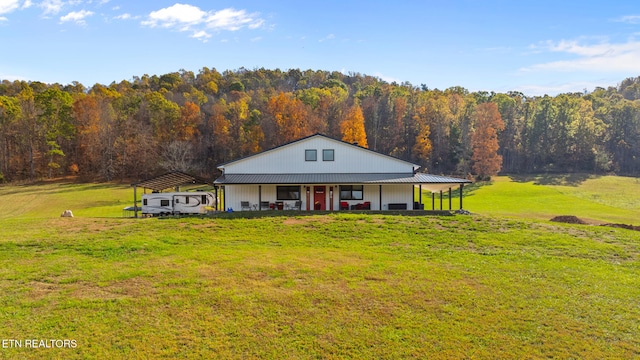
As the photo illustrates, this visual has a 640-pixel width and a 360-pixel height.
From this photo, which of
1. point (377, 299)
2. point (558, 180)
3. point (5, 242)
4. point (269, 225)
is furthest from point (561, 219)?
point (558, 180)

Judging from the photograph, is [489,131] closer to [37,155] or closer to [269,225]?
[269,225]

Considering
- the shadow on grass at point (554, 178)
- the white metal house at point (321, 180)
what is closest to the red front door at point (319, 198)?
the white metal house at point (321, 180)

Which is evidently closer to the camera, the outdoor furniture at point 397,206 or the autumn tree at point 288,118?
the outdoor furniture at point 397,206

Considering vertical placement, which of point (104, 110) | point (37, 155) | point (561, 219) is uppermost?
point (104, 110)

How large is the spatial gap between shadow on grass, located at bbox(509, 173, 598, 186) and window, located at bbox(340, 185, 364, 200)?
40411 millimetres

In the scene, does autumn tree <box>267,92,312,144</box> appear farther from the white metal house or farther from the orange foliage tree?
the white metal house

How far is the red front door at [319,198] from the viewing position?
2525cm

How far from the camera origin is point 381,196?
25203mm

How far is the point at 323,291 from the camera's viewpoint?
924 centimetres

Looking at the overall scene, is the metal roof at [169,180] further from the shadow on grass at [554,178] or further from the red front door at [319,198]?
the shadow on grass at [554,178]

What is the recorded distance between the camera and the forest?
5747 cm

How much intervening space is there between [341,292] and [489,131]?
51615 millimetres

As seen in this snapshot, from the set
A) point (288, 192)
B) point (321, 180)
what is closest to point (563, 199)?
point (321, 180)

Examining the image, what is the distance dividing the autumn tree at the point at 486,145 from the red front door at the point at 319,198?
35736 millimetres
